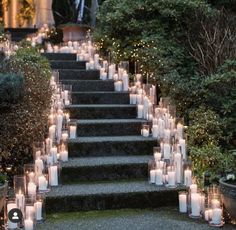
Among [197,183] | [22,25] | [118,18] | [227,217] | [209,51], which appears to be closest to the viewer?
[227,217]

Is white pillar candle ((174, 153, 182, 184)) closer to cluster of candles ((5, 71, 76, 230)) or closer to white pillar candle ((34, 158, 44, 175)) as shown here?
cluster of candles ((5, 71, 76, 230))

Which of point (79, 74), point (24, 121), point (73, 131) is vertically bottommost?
point (73, 131)

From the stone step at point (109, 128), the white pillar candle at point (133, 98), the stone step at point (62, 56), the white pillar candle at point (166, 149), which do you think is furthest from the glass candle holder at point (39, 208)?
the stone step at point (62, 56)

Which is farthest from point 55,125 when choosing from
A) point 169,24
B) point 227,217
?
point 169,24

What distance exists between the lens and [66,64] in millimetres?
9391

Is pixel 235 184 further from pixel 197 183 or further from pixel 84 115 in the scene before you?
pixel 84 115

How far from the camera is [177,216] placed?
204 inches

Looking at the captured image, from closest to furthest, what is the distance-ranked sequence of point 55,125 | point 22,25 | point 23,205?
point 23,205 < point 55,125 < point 22,25

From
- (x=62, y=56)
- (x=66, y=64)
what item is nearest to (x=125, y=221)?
(x=66, y=64)

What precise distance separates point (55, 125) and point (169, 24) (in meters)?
3.70

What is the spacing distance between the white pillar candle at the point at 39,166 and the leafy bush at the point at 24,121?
18.7 inches

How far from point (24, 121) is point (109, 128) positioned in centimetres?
138

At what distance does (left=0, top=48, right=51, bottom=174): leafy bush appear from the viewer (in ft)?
19.3

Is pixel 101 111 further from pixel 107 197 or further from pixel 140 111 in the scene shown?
pixel 107 197
